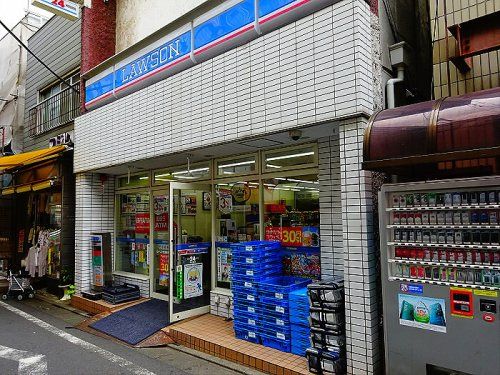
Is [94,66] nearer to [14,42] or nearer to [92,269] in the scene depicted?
[92,269]

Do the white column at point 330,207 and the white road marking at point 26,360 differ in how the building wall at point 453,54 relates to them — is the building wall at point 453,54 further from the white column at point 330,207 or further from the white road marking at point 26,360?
the white road marking at point 26,360

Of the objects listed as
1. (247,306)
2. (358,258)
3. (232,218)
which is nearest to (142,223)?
(232,218)

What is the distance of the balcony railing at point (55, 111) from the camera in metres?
11.8

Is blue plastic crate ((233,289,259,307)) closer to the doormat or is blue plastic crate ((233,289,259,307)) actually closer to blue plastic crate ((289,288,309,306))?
blue plastic crate ((289,288,309,306))

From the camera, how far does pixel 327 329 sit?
512 centimetres

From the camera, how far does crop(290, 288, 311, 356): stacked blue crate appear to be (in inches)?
216

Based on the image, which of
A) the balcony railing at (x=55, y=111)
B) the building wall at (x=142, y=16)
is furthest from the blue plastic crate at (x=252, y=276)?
the balcony railing at (x=55, y=111)

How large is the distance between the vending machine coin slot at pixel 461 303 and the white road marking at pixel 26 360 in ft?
18.0

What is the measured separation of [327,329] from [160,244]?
524cm

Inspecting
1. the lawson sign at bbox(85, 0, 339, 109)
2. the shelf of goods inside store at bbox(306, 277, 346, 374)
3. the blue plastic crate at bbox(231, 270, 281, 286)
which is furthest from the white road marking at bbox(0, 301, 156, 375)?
the lawson sign at bbox(85, 0, 339, 109)

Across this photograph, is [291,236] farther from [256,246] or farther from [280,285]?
[280,285]

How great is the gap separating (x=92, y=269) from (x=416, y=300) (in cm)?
825

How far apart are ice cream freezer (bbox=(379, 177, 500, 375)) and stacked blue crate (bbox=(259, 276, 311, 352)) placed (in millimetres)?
1567

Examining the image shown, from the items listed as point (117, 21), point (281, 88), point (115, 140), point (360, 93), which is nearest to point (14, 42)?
point (117, 21)
